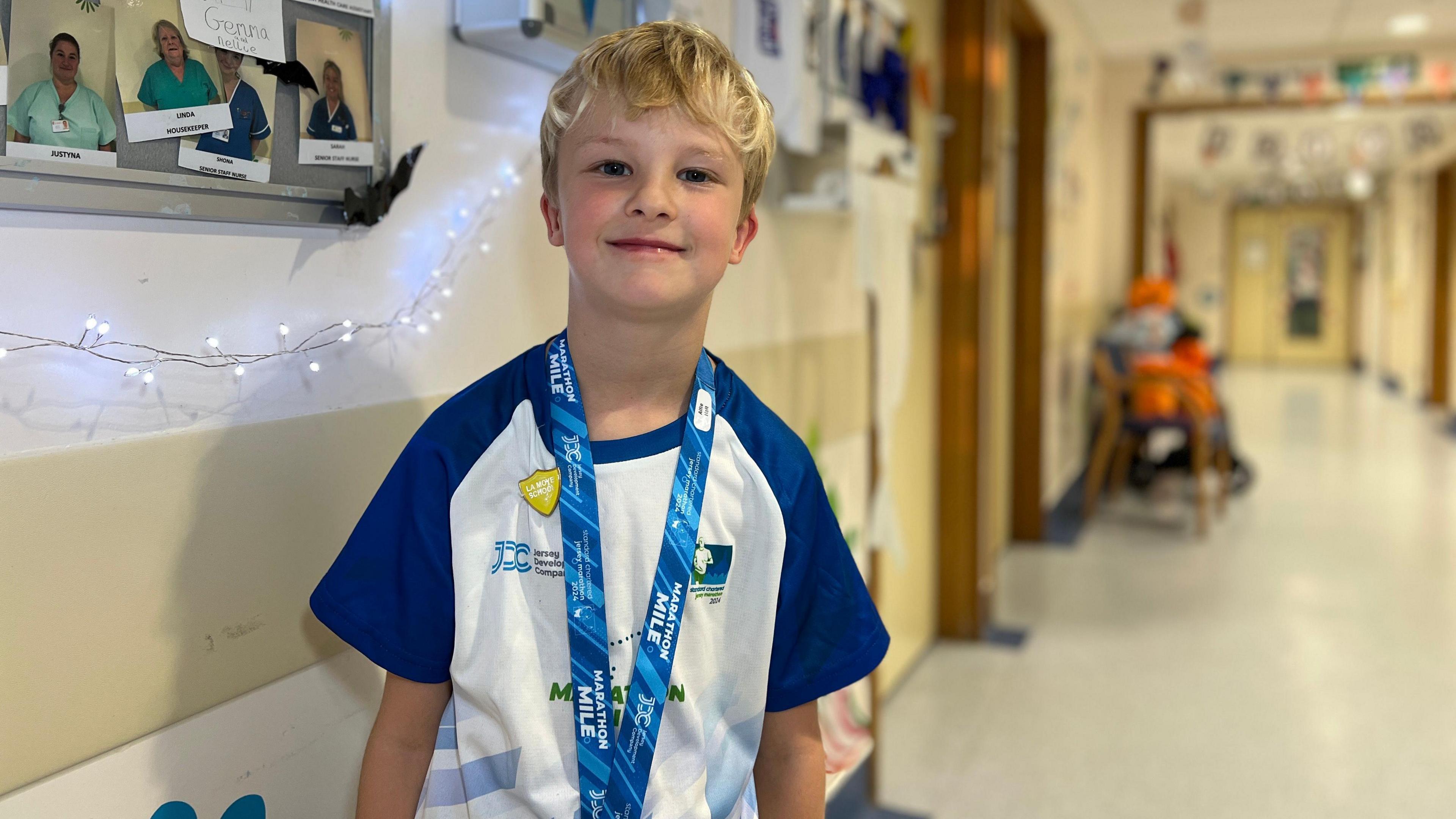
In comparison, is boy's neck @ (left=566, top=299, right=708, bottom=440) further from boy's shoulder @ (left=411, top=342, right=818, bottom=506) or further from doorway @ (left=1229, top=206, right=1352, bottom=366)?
doorway @ (left=1229, top=206, right=1352, bottom=366)

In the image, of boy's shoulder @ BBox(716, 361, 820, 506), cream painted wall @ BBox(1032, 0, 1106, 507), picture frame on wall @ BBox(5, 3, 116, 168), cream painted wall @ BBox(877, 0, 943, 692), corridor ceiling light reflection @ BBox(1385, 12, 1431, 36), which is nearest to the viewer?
picture frame on wall @ BBox(5, 3, 116, 168)

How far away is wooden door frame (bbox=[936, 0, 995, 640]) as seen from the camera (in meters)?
3.31

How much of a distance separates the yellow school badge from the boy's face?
0.15 m

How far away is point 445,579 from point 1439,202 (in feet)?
38.0

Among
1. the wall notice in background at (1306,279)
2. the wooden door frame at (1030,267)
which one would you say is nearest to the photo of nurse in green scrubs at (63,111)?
the wooden door frame at (1030,267)

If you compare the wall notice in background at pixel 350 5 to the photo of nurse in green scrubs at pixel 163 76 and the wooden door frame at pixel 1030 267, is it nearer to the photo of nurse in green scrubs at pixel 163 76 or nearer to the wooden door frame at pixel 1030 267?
the photo of nurse in green scrubs at pixel 163 76

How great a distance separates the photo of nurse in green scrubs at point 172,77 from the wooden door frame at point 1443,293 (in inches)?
439

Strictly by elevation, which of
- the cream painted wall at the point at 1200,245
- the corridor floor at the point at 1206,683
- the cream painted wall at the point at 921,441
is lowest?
the corridor floor at the point at 1206,683

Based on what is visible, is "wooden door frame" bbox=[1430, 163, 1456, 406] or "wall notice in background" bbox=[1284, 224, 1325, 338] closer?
"wooden door frame" bbox=[1430, 163, 1456, 406]

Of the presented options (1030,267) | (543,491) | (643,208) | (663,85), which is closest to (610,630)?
(543,491)

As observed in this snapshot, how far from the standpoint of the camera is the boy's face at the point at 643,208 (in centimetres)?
88

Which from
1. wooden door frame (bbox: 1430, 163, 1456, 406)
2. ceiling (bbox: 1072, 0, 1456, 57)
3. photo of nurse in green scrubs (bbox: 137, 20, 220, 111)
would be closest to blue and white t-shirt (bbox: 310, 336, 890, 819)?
photo of nurse in green scrubs (bbox: 137, 20, 220, 111)

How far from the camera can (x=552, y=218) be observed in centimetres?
98

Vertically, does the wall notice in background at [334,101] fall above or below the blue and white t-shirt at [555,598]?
above
